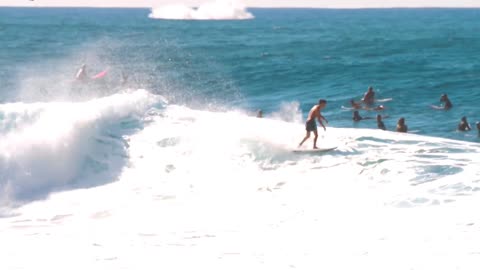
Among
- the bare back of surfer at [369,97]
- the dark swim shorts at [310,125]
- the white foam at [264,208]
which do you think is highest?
the dark swim shorts at [310,125]

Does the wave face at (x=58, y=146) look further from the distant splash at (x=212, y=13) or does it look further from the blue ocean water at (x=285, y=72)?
the distant splash at (x=212, y=13)

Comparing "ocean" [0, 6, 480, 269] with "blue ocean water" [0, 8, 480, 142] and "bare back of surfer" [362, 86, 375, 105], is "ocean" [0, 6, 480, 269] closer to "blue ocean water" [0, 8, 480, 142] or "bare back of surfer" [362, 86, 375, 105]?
"bare back of surfer" [362, 86, 375, 105]

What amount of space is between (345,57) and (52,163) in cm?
A: 4506

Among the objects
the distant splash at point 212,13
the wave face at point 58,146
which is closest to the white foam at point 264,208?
the wave face at point 58,146

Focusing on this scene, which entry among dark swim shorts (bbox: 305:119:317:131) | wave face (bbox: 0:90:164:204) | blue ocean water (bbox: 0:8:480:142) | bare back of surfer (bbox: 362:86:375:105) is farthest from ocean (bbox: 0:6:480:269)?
blue ocean water (bbox: 0:8:480:142)

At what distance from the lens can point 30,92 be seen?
44562 millimetres

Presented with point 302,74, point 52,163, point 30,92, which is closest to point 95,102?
point 52,163

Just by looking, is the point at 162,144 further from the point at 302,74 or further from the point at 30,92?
the point at 302,74

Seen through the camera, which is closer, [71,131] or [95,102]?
[71,131]

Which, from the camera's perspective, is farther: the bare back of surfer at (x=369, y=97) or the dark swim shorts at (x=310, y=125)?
the bare back of surfer at (x=369, y=97)

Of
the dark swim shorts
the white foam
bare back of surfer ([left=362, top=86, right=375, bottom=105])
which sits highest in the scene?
the dark swim shorts

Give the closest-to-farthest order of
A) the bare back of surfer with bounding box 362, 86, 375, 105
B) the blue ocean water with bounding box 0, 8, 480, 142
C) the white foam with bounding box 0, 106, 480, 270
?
1. the white foam with bounding box 0, 106, 480, 270
2. the bare back of surfer with bounding box 362, 86, 375, 105
3. the blue ocean water with bounding box 0, 8, 480, 142

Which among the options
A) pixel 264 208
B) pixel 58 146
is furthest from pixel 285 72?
pixel 264 208

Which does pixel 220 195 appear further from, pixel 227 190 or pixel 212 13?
pixel 212 13
